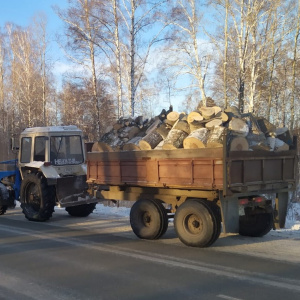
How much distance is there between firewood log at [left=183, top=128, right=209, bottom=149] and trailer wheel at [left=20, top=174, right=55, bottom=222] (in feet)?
16.8

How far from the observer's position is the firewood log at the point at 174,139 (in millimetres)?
8445

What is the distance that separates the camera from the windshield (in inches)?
467

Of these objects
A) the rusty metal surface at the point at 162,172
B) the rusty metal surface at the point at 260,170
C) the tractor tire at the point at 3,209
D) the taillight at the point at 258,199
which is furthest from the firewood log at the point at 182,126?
the tractor tire at the point at 3,209

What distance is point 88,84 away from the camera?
26.2m

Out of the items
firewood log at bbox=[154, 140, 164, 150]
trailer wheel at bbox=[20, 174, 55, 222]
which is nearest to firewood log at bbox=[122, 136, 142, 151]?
firewood log at bbox=[154, 140, 164, 150]

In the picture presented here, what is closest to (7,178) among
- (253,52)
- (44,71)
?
(253,52)

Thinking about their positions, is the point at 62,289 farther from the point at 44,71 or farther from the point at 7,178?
the point at 44,71

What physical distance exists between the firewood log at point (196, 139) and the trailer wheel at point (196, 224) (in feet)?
3.57

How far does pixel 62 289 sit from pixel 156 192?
3739 millimetres

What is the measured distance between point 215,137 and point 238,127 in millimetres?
652

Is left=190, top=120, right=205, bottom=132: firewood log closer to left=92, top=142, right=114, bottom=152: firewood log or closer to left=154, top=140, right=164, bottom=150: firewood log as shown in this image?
left=154, top=140, right=164, bottom=150: firewood log

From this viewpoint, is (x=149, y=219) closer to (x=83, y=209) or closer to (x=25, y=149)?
(x=83, y=209)

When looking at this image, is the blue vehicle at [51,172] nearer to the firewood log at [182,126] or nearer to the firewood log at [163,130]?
the firewood log at [163,130]

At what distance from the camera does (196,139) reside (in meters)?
8.02
